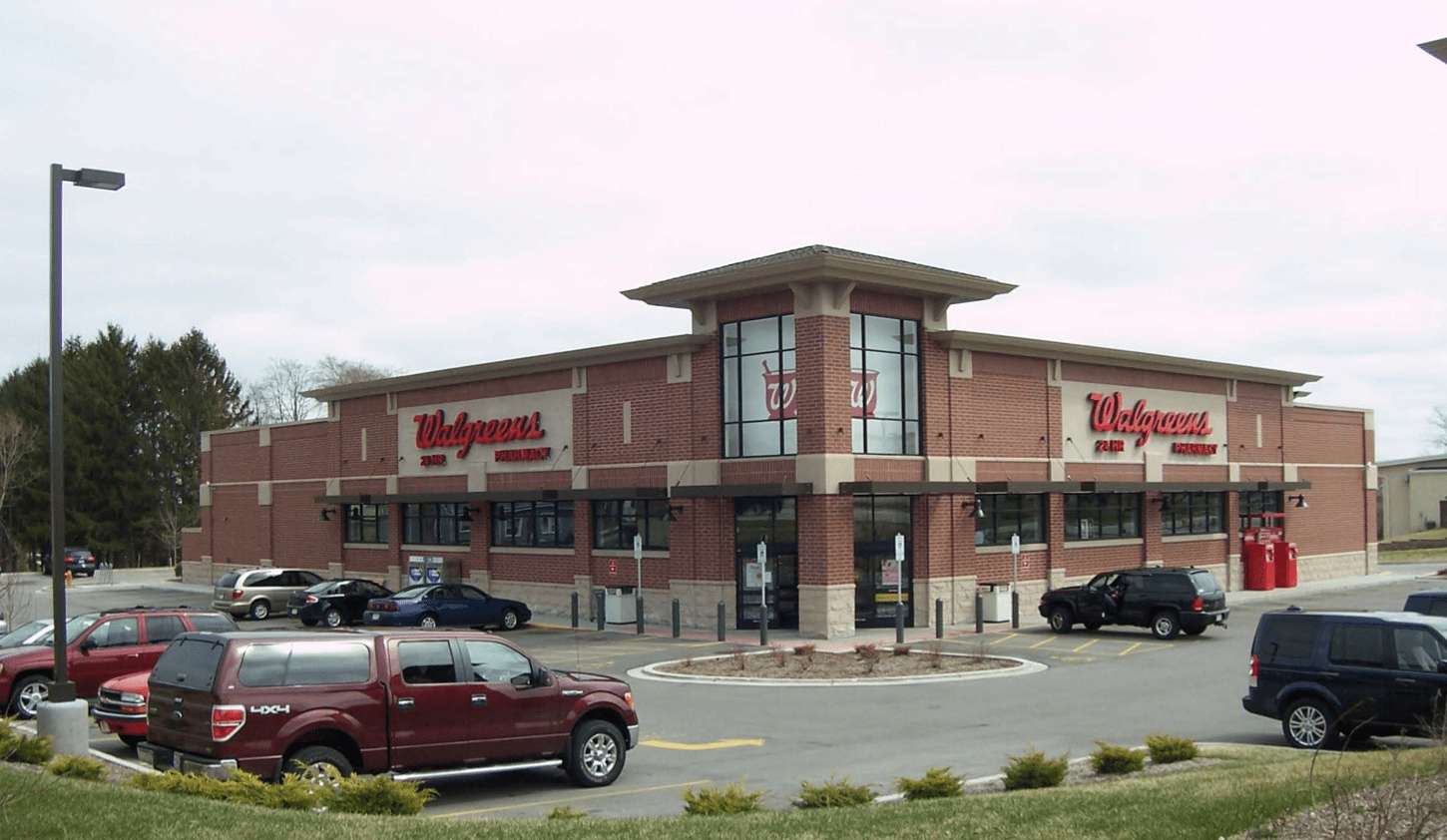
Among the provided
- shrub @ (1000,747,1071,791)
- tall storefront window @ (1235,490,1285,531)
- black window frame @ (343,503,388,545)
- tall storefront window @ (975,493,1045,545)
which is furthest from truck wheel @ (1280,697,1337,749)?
black window frame @ (343,503,388,545)

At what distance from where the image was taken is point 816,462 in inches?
1270

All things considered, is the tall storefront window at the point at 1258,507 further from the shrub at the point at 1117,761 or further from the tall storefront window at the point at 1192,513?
the shrub at the point at 1117,761

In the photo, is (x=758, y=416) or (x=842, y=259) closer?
(x=842, y=259)

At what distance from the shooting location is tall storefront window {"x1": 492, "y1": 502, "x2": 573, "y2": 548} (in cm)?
4009

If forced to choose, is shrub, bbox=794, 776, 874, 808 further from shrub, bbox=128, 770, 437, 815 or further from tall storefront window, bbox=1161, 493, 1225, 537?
tall storefront window, bbox=1161, 493, 1225, 537

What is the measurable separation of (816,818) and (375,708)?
5314mm

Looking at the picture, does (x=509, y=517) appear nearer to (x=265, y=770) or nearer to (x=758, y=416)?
(x=758, y=416)

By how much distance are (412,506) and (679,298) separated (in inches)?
647

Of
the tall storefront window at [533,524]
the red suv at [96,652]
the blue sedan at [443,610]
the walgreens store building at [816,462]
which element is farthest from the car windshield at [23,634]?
the tall storefront window at [533,524]

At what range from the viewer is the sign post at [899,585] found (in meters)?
30.0

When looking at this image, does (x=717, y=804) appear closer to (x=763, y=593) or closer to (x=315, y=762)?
(x=315, y=762)

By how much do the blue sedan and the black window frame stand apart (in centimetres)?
1187

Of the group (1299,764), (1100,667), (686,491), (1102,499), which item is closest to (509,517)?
(686,491)

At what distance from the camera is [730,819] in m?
10.4
